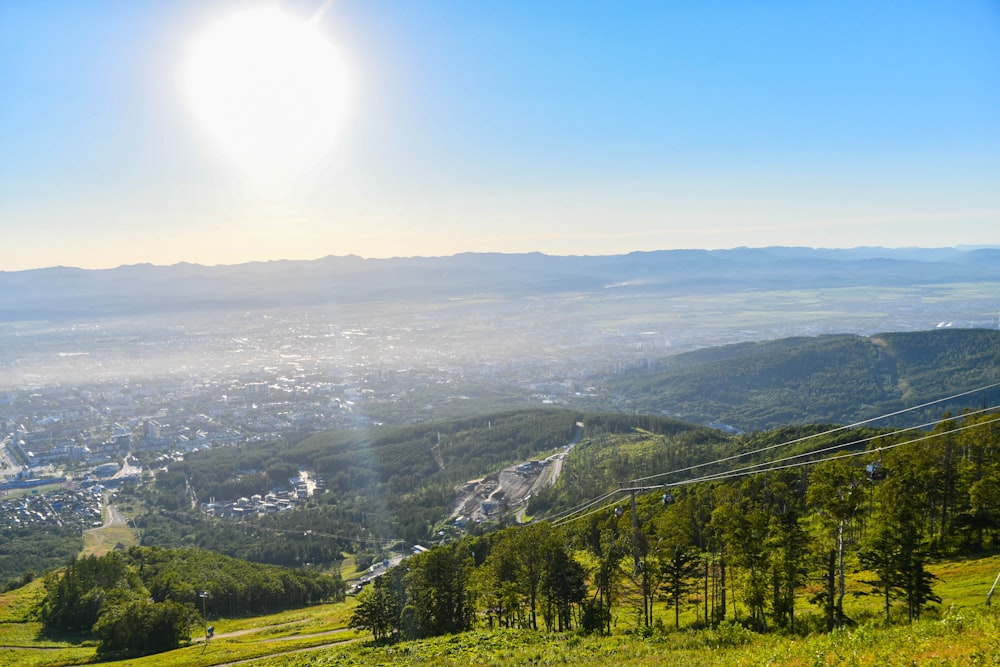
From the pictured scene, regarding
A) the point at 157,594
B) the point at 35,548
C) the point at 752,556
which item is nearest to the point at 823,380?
the point at 752,556

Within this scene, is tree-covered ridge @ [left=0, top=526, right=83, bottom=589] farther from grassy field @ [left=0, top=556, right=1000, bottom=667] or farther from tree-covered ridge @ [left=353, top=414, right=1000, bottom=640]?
tree-covered ridge @ [left=353, top=414, right=1000, bottom=640]

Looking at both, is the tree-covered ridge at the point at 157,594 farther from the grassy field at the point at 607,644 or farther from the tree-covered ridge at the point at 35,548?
the tree-covered ridge at the point at 35,548

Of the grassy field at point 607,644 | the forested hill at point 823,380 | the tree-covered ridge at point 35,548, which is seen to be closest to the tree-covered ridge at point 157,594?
the grassy field at point 607,644

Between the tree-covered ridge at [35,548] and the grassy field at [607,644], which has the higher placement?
the grassy field at [607,644]

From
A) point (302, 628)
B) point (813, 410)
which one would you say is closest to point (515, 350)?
point (813, 410)

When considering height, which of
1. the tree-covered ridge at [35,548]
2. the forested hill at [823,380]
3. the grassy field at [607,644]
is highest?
the grassy field at [607,644]

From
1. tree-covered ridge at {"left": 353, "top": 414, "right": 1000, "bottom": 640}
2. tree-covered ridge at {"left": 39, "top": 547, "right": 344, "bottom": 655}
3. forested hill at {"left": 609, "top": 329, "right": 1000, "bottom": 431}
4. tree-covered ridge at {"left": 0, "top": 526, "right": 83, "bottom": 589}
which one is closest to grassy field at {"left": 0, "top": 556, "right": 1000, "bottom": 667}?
tree-covered ridge at {"left": 353, "top": 414, "right": 1000, "bottom": 640}
